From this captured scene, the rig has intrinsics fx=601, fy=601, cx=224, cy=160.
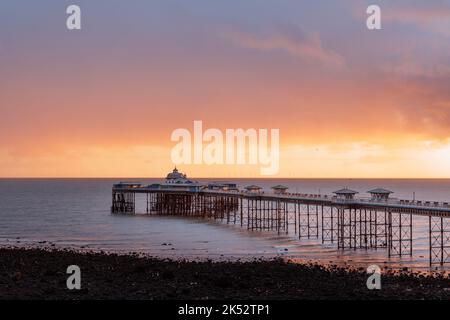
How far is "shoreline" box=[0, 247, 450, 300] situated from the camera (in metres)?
32.0

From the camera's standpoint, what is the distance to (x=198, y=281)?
3622 centimetres

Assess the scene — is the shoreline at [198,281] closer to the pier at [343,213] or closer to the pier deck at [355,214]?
the pier deck at [355,214]

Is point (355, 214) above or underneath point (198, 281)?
above

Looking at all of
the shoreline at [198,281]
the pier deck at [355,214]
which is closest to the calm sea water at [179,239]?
the pier deck at [355,214]

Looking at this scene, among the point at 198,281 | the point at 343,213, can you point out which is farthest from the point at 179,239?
the point at 198,281

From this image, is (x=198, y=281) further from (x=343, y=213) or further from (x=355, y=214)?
(x=355, y=214)

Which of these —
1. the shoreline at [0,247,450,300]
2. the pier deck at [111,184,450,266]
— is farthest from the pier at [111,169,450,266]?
the shoreline at [0,247,450,300]

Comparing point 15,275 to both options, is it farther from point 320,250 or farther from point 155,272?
point 320,250

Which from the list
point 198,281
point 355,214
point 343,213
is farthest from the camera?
point 355,214

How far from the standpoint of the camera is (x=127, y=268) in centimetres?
4138

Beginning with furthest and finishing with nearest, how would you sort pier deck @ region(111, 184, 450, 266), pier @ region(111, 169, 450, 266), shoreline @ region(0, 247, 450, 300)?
pier @ region(111, 169, 450, 266) < pier deck @ region(111, 184, 450, 266) < shoreline @ region(0, 247, 450, 300)

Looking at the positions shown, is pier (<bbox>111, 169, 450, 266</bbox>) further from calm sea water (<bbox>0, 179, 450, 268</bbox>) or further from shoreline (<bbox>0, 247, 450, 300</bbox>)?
shoreline (<bbox>0, 247, 450, 300</bbox>)

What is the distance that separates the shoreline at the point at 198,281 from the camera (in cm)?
Result: 3203
